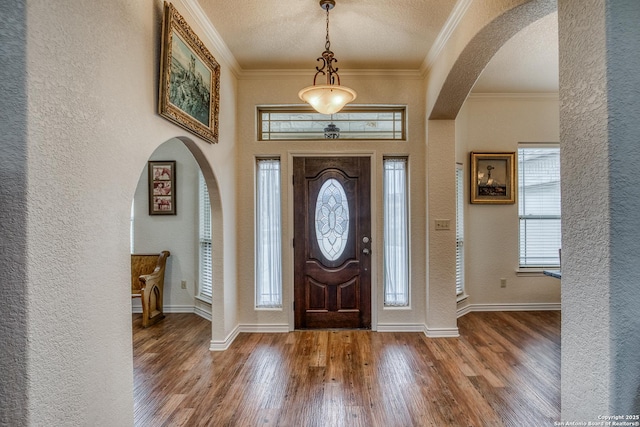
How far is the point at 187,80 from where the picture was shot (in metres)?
2.28

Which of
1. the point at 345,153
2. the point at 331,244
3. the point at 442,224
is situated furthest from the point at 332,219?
the point at 442,224

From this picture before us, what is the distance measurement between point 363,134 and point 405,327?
90.7 inches

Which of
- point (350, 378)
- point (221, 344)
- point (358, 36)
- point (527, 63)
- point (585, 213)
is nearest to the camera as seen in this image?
point (585, 213)

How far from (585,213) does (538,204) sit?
3.81 metres

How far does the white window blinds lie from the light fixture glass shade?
1.33 metres

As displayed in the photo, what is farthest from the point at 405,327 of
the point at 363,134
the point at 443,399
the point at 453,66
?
the point at 453,66

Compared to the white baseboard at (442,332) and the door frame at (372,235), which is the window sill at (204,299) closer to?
the door frame at (372,235)

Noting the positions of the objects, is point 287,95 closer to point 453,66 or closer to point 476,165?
point 453,66

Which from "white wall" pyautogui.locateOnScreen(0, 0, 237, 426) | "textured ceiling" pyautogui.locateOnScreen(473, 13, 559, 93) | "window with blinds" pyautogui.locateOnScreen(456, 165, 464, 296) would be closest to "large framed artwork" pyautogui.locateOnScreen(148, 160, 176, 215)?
"white wall" pyautogui.locateOnScreen(0, 0, 237, 426)

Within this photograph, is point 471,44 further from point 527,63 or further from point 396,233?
point 396,233

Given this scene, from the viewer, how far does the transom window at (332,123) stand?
3.71 meters

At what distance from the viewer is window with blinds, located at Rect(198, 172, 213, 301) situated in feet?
13.9

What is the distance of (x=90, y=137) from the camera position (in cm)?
144

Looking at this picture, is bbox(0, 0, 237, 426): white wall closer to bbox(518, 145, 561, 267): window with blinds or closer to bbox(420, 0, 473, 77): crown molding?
bbox(420, 0, 473, 77): crown molding
